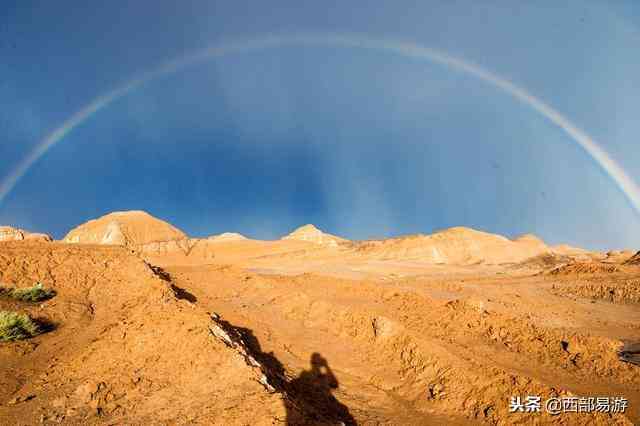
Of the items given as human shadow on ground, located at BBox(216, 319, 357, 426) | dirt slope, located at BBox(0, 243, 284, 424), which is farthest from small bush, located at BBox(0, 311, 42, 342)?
human shadow on ground, located at BBox(216, 319, 357, 426)

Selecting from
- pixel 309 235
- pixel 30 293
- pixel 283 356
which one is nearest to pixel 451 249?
pixel 309 235

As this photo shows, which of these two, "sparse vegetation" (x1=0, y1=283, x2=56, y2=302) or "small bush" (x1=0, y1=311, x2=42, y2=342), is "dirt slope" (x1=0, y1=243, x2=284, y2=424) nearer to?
"small bush" (x1=0, y1=311, x2=42, y2=342)

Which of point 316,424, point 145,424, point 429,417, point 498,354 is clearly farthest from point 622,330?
point 145,424

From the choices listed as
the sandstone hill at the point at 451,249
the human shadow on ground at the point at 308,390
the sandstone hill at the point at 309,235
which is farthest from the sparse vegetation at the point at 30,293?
the sandstone hill at the point at 309,235

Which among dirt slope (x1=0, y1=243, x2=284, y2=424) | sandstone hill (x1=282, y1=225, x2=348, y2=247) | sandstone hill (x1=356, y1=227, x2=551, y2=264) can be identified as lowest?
dirt slope (x1=0, y1=243, x2=284, y2=424)

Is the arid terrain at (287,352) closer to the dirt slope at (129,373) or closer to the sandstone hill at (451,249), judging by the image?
the dirt slope at (129,373)

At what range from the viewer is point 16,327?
918 centimetres

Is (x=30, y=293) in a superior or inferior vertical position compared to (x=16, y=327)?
superior

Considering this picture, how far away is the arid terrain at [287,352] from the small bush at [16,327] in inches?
10.1

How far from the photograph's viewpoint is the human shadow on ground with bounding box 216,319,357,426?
6.60 metres

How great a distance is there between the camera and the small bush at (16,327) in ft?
29.2

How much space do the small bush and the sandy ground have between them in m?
0.27

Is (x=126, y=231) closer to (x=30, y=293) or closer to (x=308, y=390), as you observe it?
(x=30, y=293)

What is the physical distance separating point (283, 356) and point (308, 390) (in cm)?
253
